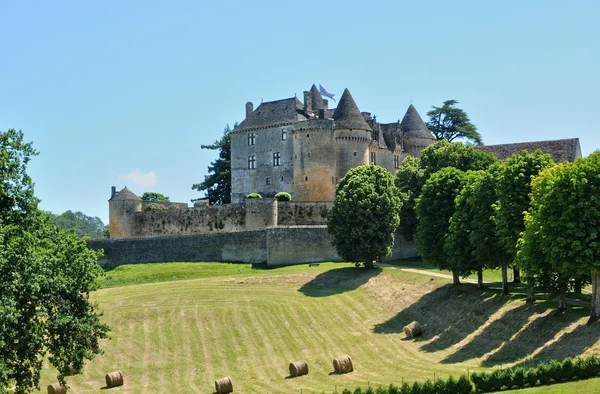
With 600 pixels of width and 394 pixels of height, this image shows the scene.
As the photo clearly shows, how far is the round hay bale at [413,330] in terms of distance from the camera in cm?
4238

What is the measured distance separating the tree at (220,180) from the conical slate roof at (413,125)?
19.6 meters

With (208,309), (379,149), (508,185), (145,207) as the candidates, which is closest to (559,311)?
(508,185)

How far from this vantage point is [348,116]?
74438mm

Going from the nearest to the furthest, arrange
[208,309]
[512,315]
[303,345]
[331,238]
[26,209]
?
[26,209]
[512,315]
[303,345]
[208,309]
[331,238]

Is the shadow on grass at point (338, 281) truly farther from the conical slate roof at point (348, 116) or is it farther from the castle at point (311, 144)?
the conical slate roof at point (348, 116)

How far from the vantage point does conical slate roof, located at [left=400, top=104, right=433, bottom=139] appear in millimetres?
82875

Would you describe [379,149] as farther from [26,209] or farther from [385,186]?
[26,209]

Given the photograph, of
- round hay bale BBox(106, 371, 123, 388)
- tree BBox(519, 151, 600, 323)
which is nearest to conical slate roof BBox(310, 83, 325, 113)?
tree BBox(519, 151, 600, 323)

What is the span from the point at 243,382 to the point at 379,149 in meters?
45.1

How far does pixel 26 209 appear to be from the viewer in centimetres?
2927

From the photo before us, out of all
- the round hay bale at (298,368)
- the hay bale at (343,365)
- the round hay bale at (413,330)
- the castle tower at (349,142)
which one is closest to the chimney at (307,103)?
the castle tower at (349,142)

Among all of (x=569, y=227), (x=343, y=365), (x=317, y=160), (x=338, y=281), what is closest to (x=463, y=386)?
(x=343, y=365)

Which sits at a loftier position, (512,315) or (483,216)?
(483,216)

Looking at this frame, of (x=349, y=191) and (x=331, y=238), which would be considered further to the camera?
(x=331, y=238)
